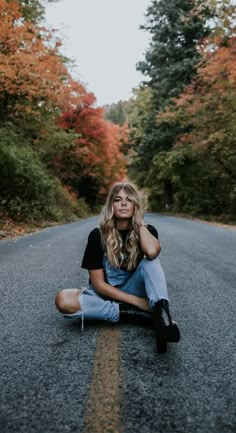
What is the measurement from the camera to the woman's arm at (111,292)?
3.12 meters

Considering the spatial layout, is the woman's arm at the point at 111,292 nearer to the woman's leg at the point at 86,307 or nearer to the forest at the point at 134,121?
A: the woman's leg at the point at 86,307

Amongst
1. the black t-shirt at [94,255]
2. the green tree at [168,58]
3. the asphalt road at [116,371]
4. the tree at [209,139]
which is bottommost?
the asphalt road at [116,371]

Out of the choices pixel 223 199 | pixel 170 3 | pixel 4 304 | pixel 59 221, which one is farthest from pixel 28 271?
pixel 170 3

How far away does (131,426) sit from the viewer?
171cm

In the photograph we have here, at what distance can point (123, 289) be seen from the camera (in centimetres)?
330

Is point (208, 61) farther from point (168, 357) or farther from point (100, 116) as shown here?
point (168, 357)

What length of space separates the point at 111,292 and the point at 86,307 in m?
0.22

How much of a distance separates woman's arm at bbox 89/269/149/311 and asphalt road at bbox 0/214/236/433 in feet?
0.68

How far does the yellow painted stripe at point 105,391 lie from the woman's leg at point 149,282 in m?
0.40

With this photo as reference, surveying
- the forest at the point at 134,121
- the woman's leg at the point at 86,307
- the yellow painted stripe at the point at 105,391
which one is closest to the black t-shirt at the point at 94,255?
the woman's leg at the point at 86,307

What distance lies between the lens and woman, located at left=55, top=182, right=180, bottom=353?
3111 mm

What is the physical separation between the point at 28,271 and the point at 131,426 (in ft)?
14.3

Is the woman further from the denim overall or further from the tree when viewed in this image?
the tree

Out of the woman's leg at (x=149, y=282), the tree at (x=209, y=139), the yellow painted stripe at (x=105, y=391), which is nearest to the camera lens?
the yellow painted stripe at (x=105, y=391)
